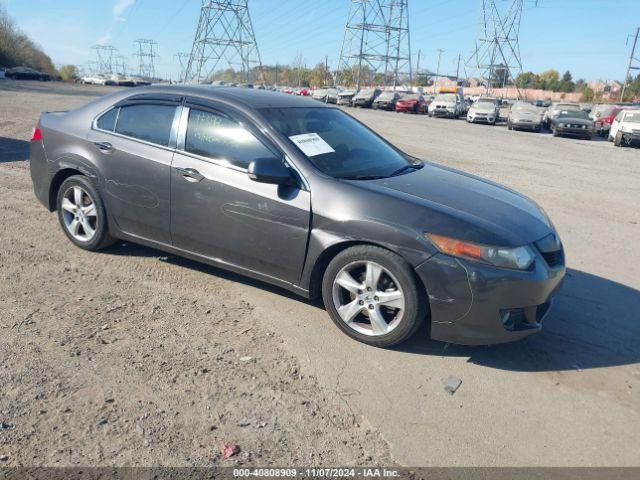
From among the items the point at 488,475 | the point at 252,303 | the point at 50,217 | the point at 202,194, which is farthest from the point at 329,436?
the point at 50,217

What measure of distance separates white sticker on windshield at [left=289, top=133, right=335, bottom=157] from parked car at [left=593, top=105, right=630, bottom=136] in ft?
91.5

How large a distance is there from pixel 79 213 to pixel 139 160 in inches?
39.4

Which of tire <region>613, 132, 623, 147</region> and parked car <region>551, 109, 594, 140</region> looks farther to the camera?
parked car <region>551, 109, 594, 140</region>

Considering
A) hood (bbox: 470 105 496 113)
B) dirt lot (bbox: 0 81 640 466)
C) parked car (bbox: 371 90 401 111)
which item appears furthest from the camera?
parked car (bbox: 371 90 401 111)

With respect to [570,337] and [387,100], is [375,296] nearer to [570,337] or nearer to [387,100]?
[570,337]

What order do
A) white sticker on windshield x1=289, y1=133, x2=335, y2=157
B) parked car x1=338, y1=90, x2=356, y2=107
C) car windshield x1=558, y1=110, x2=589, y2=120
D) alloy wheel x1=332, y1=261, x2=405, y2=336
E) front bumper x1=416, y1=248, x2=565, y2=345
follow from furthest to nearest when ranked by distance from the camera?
parked car x1=338, y1=90, x2=356, y2=107 < car windshield x1=558, y1=110, x2=589, y2=120 < white sticker on windshield x1=289, y1=133, x2=335, y2=157 < alloy wheel x1=332, y1=261, x2=405, y2=336 < front bumper x1=416, y1=248, x2=565, y2=345

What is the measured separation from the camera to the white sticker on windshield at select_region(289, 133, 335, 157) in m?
4.11

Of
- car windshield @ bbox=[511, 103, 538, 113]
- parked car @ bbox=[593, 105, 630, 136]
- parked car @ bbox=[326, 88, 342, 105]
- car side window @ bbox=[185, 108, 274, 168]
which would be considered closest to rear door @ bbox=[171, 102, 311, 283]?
car side window @ bbox=[185, 108, 274, 168]

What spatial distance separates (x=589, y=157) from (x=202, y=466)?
17999 mm

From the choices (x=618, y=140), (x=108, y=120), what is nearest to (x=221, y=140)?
(x=108, y=120)

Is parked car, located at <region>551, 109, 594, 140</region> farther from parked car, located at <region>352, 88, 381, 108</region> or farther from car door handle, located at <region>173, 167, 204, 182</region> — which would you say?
car door handle, located at <region>173, 167, 204, 182</region>

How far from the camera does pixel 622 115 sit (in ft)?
77.8

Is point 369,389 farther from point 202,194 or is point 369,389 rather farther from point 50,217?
point 50,217

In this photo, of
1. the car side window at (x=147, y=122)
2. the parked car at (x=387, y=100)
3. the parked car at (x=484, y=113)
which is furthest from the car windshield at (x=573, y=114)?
the car side window at (x=147, y=122)
